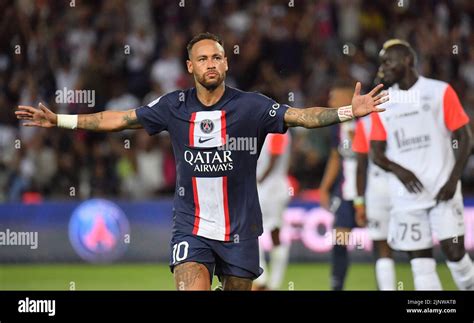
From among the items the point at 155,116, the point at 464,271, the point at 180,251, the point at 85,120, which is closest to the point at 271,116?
the point at 155,116

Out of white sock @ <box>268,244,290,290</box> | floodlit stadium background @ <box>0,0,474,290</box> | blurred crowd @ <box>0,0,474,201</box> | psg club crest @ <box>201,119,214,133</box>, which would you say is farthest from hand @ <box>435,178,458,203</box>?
blurred crowd @ <box>0,0,474,201</box>

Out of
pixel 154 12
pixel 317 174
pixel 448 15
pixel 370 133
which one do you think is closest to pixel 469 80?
pixel 448 15

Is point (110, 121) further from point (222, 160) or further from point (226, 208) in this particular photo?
point (226, 208)

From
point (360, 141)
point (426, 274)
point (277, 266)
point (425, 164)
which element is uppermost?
point (360, 141)

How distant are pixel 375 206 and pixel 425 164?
1320 millimetres

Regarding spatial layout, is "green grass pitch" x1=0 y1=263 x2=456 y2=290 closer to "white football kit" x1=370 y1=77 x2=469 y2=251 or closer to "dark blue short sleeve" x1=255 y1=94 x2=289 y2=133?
"white football kit" x1=370 y1=77 x2=469 y2=251

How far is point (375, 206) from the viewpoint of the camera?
1190cm

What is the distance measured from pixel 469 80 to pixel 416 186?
8002mm

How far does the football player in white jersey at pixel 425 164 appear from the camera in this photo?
10.5m

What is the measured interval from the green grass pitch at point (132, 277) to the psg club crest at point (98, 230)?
0.22 meters

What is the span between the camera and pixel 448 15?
19.0 m

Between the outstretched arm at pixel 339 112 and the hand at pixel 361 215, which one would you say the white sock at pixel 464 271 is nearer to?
the hand at pixel 361 215

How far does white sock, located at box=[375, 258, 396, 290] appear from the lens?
11.5 metres

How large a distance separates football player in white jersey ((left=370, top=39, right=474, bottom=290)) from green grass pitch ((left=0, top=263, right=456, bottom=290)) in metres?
2.13
